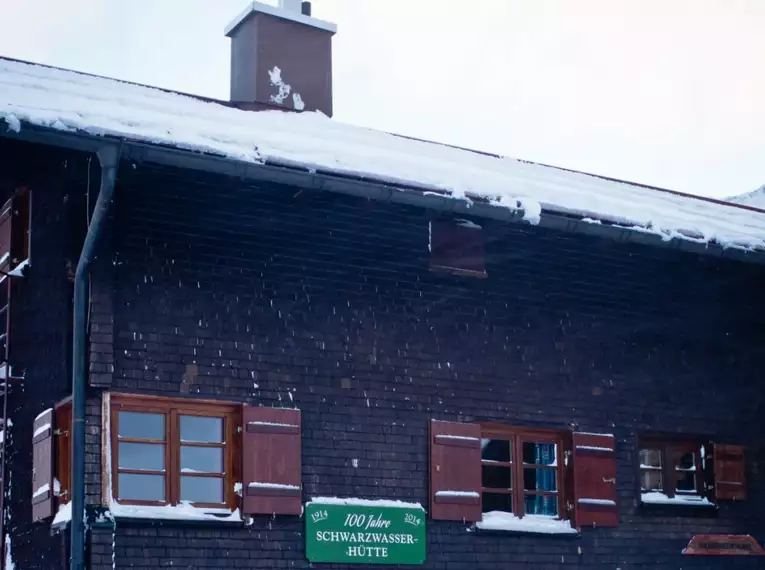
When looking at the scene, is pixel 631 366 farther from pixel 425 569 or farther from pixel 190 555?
pixel 190 555

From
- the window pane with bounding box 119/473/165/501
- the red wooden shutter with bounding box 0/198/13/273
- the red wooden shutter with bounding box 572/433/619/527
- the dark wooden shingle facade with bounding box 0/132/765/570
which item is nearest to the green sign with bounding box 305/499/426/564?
the dark wooden shingle facade with bounding box 0/132/765/570

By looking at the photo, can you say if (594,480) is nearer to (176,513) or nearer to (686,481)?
(686,481)

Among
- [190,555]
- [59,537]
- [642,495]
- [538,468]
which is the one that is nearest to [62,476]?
[59,537]

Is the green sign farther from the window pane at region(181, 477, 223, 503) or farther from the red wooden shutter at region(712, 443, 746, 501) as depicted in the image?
the red wooden shutter at region(712, 443, 746, 501)

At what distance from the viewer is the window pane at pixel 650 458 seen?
1270 centimetres

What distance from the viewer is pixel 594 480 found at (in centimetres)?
1203

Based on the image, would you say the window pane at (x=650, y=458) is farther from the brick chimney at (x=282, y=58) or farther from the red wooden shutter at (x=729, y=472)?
the brick chimney at (x=282, y=58)

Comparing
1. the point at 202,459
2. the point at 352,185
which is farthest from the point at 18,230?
the point at 352,185

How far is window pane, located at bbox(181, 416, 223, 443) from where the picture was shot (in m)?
10.4

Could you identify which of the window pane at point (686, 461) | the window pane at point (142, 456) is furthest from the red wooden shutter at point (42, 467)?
the window pane at point (686, 461)

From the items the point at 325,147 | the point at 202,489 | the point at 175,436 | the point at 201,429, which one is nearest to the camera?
the point at 175,436

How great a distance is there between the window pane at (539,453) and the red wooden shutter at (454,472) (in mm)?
689

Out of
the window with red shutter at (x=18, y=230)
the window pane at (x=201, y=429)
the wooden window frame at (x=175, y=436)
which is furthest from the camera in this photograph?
the window with red shutter at (x=18, y=230)

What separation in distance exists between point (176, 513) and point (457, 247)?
11.5ft
